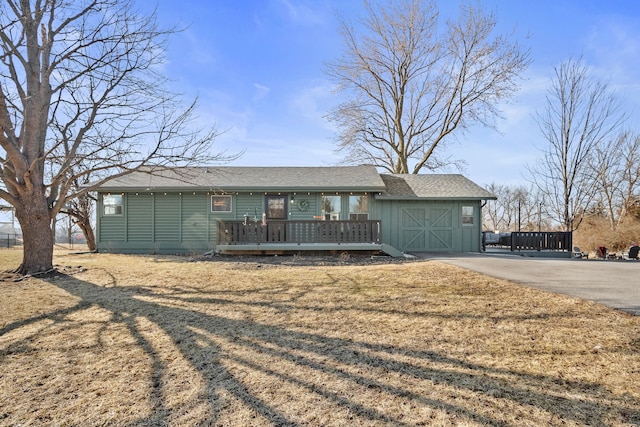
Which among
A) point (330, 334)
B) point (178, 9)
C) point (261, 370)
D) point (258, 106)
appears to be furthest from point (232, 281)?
point (258, 106)

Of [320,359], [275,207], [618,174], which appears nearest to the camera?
[320,359]

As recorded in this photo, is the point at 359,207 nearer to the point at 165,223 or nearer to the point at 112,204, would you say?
the point at 165,223

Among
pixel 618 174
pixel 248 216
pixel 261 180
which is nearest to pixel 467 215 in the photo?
pixel 261 180

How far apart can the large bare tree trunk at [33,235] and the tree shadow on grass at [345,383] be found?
14.7 feet

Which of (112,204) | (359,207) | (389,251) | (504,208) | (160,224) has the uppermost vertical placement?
(504,208)

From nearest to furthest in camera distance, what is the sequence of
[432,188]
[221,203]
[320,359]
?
[320,359], [221,203], [432,188]

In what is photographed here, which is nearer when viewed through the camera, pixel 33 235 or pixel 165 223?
pixel 33 235

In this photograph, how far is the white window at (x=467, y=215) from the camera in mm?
14250

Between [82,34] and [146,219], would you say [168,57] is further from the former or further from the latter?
[146,219]

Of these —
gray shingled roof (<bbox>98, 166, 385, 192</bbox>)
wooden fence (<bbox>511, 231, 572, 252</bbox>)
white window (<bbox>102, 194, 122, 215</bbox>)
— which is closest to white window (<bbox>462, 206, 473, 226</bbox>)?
wooden fence (<bbox>511, 231, 572, 252</bbox>)

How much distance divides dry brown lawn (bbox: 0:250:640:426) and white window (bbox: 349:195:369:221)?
27.1 ft

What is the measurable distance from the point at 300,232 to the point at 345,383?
9.13m

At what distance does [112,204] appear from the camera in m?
14.3

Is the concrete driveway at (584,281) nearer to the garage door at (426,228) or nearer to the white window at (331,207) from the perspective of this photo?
the garage door at (426,228)
